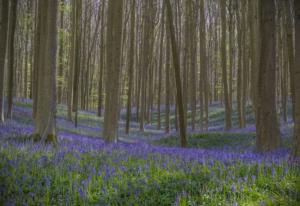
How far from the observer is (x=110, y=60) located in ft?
44.2

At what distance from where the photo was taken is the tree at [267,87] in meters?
9.74

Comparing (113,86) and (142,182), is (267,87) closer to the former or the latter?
(113,86)

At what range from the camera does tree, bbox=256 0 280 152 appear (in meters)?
9.74

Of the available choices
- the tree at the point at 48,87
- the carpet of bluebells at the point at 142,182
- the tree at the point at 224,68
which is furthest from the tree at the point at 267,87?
the tree at the point at 224,68

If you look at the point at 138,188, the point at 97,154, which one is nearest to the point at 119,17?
the point at 97,154

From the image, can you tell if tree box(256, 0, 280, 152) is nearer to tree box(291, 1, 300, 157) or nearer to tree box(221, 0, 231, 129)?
tree box(291, 1, 300, 157)

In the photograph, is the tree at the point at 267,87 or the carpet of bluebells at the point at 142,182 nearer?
the carpet of bluebells at the point at 142,182

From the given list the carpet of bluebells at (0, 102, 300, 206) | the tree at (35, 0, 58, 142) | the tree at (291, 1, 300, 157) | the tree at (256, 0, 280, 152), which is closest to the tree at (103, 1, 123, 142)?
the tree at (35, 0, 58, 142)

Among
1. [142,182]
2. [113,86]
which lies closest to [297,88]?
[142,182]

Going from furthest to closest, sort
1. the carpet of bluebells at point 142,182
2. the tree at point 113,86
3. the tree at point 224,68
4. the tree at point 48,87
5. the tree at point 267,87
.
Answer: the tree at point 224,68, the tree at point 113,86, the tree at point 48,87, the tree at point 267,87, the carpet of bluebells at point 142,182

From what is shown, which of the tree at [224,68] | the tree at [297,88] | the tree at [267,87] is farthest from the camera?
the tree at [224,68]

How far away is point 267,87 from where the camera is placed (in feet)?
32.4

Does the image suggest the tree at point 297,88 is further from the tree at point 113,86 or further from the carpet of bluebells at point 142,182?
the tree at point 113,86

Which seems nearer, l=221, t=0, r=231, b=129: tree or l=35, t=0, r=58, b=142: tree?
l=35, t=0, r=58, b=142: tree
